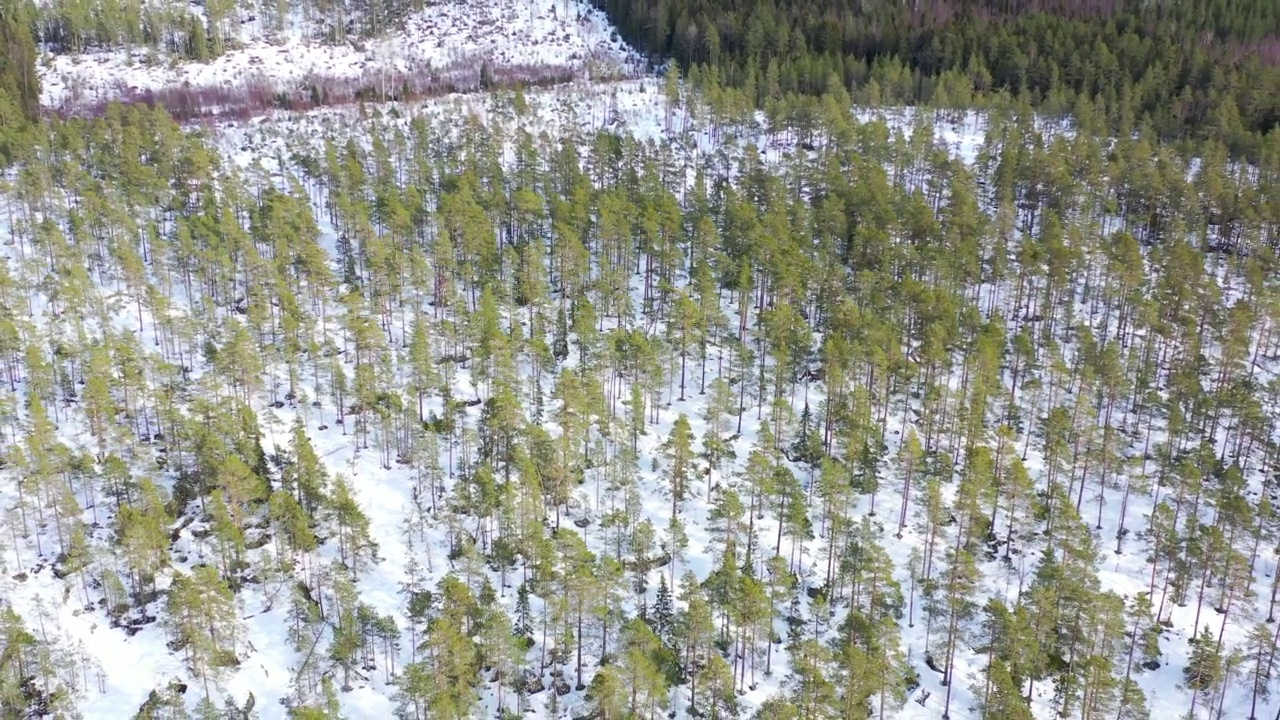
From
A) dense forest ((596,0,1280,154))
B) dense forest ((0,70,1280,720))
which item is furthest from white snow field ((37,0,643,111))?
dense forest ((0,70,1280,720))

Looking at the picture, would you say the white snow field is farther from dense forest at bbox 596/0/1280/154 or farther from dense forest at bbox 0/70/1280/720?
dense forest at bbox 0/70/1280/720

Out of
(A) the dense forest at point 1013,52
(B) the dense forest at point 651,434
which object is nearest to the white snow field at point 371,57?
(A) the dense forest at point 1013,52

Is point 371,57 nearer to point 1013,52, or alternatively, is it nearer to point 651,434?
point 1013,52

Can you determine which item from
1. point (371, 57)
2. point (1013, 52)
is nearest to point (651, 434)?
point (1013, 52)

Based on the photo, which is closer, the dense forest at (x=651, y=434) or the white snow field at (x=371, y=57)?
the dense forest at (x=651, y=434)

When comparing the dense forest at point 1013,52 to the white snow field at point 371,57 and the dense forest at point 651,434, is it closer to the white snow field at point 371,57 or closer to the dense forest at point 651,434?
the white snow field at point 371,57

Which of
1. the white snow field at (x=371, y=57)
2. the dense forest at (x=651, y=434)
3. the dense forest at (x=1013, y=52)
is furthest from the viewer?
the white snow field at (x=371, y=57)
